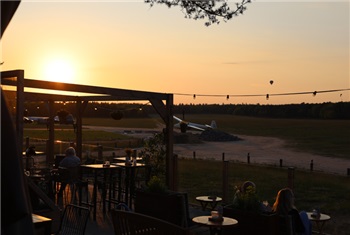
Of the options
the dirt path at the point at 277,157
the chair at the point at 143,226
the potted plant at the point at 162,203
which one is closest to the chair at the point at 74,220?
the chair at the point at 143,226

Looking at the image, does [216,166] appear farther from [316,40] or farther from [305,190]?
[316,40]

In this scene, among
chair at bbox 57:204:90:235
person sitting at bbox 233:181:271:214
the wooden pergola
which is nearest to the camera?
chair at bbox 57:204:90:235

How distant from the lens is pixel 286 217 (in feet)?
18.0

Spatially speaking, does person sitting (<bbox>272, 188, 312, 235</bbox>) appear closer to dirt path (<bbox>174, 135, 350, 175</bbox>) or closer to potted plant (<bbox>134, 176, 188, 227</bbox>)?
potted plant (<bbox>134, 176, 188, 227</bbox>)

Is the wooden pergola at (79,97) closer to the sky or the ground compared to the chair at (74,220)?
closer to the sky

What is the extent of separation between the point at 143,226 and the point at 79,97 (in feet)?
28.2

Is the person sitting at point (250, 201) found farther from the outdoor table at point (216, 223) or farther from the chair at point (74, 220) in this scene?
the chair at point (74, 220)

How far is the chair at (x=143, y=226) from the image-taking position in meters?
3.39

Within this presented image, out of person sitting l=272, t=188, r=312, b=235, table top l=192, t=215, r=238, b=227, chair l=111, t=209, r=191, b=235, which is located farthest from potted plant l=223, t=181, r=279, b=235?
chair l=111, t=209, r=191, b=235

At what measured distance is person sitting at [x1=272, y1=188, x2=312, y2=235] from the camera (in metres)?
5.47

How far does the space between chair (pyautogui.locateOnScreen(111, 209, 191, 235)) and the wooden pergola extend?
8.17 feet

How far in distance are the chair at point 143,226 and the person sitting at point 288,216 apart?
238 cm

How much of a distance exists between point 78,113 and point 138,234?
846 centimetres

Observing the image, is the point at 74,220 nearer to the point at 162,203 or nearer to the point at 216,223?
the point at 216,223
